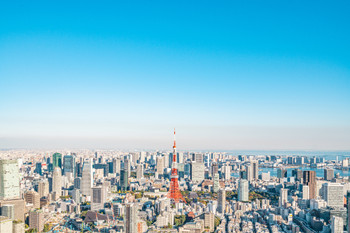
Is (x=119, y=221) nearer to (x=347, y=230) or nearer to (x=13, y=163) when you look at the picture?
(x=13, y=163)

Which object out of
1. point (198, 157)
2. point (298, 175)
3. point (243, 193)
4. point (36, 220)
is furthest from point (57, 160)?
point (298, 175)

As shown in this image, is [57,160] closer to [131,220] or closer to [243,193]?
[243,193]

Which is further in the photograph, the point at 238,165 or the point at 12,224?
the point at 238,165

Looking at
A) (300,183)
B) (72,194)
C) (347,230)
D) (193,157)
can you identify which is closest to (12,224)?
(72,194)

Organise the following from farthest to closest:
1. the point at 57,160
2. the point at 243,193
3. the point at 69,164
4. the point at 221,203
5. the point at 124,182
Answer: the point at 57,160 → the point at 69,164 → the point at 124,182 → the point at 243,193 → the point at 221,203

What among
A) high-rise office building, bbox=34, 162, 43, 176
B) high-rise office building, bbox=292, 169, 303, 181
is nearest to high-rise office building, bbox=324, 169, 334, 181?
high-rise office building, bbox=292, 169, 303, 181

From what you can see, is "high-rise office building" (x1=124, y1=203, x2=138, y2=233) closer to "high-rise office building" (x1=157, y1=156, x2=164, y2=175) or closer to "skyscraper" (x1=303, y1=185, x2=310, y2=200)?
"skyscraper" (x1=303, y1=185, x2=310, y2=200)
